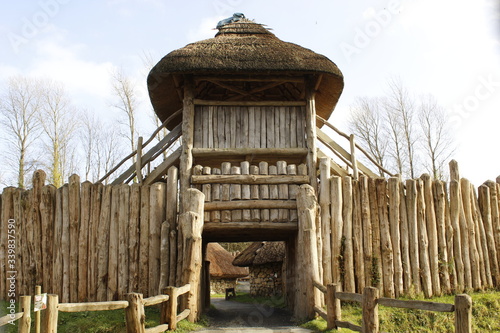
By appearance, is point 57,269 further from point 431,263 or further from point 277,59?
point 431,263

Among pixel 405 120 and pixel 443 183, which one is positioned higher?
pixel 405 120

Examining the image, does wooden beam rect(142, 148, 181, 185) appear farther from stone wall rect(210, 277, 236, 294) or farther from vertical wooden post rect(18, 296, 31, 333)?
stone wall rect(210, 277, 236, 294)

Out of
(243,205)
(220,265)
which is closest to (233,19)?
(243,205)

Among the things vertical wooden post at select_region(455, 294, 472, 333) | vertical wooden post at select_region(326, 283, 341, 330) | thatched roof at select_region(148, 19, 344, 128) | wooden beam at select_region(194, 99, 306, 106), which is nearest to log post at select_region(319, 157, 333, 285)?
wooden beam at select_region(194, 99, 306, 106)

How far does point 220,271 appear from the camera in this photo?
2548cm

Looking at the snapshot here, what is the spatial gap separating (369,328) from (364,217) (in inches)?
144

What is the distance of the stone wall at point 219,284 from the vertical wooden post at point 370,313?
20653 millimetres

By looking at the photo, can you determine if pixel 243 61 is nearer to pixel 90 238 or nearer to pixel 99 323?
pixel 90 238

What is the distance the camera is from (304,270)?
886cm

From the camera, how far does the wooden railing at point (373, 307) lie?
520 cm

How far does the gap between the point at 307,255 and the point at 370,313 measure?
2483 mm

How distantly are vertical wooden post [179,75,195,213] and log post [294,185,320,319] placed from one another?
2341mm

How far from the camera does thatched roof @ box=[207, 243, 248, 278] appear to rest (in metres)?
25.4

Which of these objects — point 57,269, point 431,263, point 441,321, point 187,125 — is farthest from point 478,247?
point 57,269
